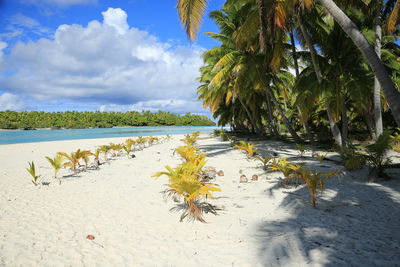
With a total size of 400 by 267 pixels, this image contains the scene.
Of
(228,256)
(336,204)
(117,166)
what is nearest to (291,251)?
(228,256)

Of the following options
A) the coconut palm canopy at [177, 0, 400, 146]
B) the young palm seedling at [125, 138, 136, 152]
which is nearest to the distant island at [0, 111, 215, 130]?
the young palm seedling at [125, 138, 136, 152]

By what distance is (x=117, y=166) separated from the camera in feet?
27.8

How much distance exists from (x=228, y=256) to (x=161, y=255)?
816mm

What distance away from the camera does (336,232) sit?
2965 millimetres

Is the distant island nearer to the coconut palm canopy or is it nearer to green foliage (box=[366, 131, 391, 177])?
the coconut palm canopy

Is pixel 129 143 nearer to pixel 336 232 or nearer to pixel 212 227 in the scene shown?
pixel 212 227

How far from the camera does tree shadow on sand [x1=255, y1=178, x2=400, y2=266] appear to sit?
243cm

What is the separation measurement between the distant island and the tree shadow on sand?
66.7m

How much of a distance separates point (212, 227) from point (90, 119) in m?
71.2

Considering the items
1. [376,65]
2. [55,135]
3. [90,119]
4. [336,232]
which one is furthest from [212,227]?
[90,119]

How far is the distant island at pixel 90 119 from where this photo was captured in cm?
5349

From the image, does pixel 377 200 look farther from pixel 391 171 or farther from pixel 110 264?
pixel 110 264

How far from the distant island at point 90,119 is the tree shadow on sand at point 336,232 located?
6674 cm

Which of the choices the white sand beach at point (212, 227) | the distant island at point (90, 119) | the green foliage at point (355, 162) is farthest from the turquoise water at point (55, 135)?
the green foliage at point (355, 162)
